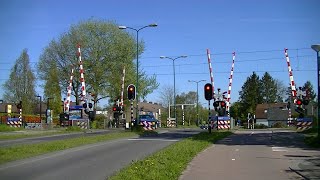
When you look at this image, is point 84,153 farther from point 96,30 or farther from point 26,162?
point 96,30

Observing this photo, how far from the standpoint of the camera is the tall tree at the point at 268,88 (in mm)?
139250

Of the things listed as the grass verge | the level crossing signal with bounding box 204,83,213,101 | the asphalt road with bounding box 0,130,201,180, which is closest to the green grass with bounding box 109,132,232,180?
the asphalt road with bounding box 0,130,201,180

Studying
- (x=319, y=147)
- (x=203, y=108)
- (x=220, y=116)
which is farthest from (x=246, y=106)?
(x=319, y=147)

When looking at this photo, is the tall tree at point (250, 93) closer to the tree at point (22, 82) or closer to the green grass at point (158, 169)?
the tree at point (22, 82)

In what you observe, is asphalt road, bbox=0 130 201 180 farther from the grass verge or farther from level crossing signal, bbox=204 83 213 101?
the grass verge

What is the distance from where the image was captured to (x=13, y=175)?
12.3m

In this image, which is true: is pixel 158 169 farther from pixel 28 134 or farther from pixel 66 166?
pixel 28 134

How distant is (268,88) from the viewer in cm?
14025

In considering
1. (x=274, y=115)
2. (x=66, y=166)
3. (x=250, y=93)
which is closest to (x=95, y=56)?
(x=66, y=166)

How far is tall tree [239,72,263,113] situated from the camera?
132 meters

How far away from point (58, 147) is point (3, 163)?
6.00 meters

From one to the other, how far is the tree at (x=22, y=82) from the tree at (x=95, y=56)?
1957 cm

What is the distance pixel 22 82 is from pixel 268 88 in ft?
276

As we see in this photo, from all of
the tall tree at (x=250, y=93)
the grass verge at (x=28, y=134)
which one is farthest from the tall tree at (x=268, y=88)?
the grass verge at (x=28, y=134)
